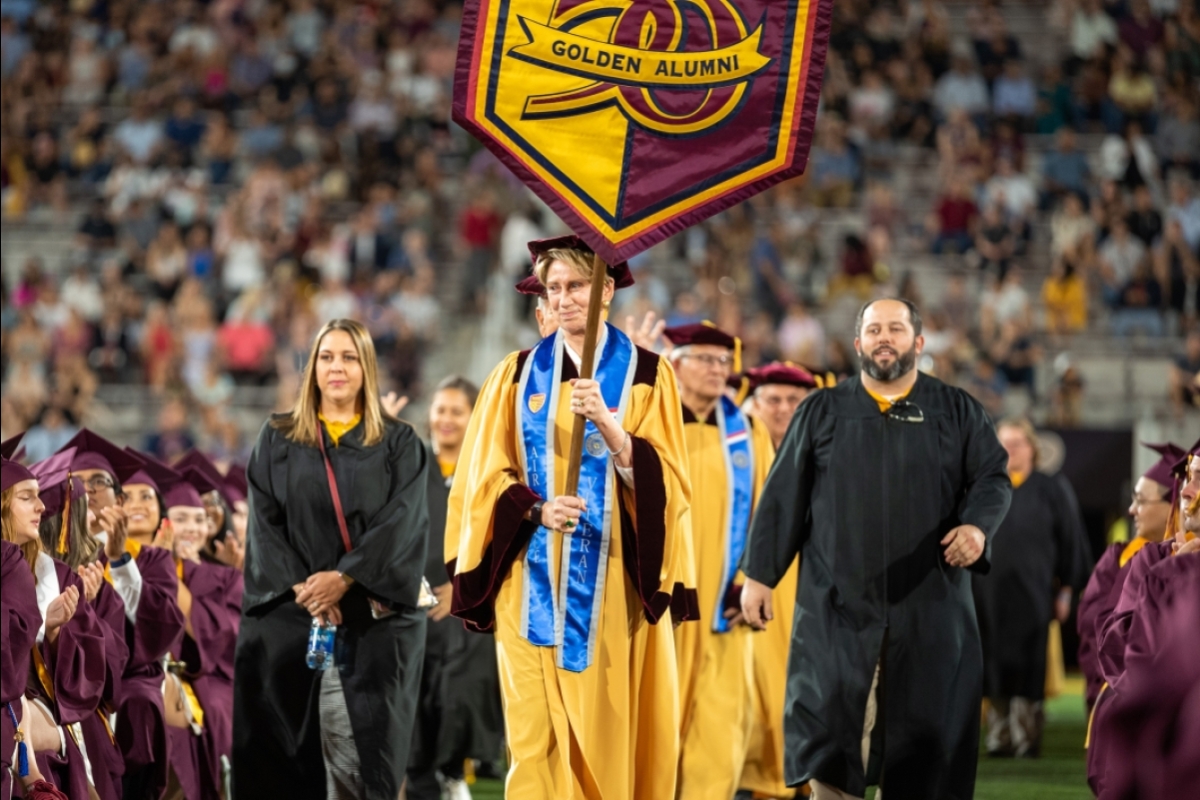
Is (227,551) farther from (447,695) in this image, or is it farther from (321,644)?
(321,644)

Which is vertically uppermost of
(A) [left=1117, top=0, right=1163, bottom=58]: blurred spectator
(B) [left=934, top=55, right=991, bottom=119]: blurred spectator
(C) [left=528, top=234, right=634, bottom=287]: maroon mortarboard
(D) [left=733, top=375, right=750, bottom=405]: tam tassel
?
(A) [left=1117, top=0, right=1163, bottom=58]: blurred spectator

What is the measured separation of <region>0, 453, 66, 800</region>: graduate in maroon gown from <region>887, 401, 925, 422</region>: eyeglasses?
356 cm

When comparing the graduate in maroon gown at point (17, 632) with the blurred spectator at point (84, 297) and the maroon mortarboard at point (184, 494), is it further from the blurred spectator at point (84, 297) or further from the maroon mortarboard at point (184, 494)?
the blurred spectator at point (84, 297)

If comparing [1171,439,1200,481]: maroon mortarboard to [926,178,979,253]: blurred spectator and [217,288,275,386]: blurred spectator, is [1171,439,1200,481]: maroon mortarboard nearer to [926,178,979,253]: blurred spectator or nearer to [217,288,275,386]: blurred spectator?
[926,178,979,253]: blurred spectator

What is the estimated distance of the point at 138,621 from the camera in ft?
25.6

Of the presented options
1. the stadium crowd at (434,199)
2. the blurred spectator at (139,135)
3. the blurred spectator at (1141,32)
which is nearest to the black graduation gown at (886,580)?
the stadium crowd at (434,199)

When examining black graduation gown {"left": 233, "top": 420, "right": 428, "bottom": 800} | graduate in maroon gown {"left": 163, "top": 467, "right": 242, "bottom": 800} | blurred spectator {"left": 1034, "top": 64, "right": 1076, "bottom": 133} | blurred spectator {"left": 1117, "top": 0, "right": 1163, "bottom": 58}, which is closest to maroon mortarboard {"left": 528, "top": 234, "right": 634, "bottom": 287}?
black graduation gown {"left": 233, "top": 420, "right": 428, "bottom": 800}

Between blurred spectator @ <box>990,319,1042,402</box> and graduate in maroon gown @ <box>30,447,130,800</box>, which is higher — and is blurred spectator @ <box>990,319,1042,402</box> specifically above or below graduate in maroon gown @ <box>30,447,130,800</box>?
above

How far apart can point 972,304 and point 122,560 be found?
14.5 meters

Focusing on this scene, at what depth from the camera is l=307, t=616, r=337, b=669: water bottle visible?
7445mm

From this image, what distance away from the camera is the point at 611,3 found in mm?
6586

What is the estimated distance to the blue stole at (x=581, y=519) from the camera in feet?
21.7

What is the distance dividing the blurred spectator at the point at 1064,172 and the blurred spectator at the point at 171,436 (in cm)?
1106

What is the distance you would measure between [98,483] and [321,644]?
1.47 metres
